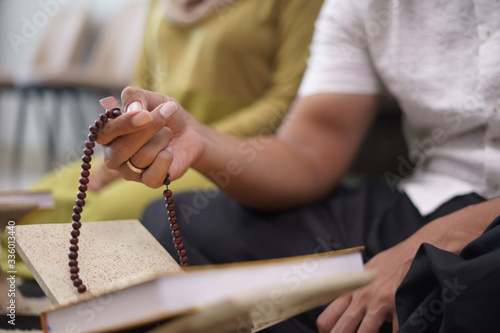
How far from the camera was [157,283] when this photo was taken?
0.88ft

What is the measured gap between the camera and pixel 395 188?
0.73 metres

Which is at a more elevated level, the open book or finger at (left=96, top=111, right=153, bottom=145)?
finger at (left=96, top=111, right=153, bottom=145)

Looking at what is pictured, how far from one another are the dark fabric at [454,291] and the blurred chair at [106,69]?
177 cm

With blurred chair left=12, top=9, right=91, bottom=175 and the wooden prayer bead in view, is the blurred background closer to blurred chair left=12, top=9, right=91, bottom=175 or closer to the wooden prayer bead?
blurred chair left=12, top=9, right=91, bottom=175

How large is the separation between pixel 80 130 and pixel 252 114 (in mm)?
2043

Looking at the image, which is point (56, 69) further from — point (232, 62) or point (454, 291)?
point (454, 291)

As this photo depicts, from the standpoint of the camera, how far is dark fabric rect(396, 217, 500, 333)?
34cm

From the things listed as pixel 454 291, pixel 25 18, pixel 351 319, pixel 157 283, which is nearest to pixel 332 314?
pixel 351 319

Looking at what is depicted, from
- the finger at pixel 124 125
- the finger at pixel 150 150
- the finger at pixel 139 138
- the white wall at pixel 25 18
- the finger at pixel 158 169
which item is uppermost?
the white wall at pixel 25 18

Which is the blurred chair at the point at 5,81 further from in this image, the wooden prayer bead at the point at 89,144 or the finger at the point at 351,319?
the finger at the point at 351,319

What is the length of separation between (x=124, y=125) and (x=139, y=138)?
2cm

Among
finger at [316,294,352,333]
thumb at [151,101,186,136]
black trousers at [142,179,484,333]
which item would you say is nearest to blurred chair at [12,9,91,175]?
black trousers at [142,179,484,333]

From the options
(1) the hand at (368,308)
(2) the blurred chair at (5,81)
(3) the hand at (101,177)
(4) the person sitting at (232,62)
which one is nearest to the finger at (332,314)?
(1) the hand at (368,308)

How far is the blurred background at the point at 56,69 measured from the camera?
79.4 inches
